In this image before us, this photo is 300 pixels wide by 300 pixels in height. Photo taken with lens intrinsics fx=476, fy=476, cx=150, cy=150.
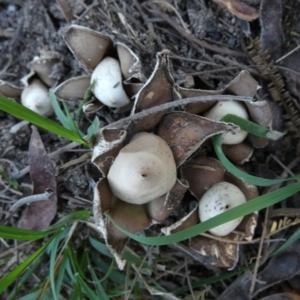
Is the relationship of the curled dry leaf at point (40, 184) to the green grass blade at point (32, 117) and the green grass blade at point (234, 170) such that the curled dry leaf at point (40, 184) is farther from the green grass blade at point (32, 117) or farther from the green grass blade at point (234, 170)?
the green grass blade at point (234, 170)

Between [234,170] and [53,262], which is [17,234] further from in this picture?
[234,170]

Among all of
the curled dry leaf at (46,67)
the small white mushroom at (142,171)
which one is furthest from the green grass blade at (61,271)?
the curled dry leaf at (46,67)

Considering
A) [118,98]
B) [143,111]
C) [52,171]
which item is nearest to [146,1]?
[118,98]

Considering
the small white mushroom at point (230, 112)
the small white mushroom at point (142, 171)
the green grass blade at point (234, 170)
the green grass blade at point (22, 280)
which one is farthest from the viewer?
the green grass blade at point (22, 280)

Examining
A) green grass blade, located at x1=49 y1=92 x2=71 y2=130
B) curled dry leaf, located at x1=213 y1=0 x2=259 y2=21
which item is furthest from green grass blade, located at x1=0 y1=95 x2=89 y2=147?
curled dry leaf, located at x1=213 y1=0 x2=259 y2=21

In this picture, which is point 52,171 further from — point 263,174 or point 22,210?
point 263,174

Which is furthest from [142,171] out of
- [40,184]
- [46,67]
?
[46,67]
